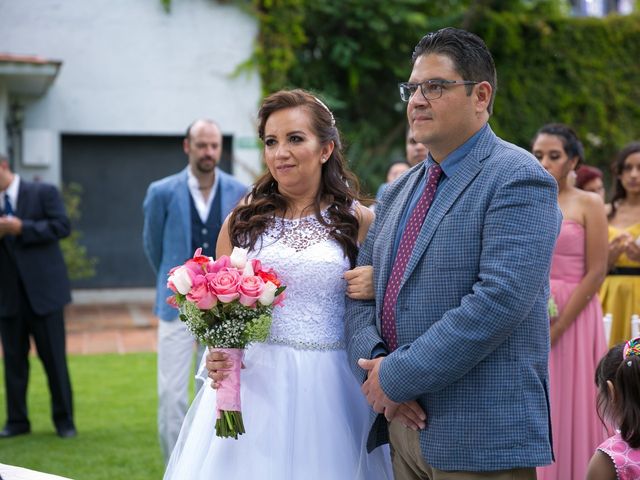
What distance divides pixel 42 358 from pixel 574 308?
449 cm

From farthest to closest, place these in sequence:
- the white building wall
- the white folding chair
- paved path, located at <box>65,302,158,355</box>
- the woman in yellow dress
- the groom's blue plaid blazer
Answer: the white building wall < paved path, located at <box>65,302,158,355</box> < the woman in yellow dress < the white folding chair < the groom's blue plaid blazer

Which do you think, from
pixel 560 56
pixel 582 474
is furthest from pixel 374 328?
pixel 560 56

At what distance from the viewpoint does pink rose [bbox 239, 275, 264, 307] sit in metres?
3.31

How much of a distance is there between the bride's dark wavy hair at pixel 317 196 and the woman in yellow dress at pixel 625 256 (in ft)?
8.69

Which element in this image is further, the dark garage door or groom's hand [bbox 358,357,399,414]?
the dark garage door

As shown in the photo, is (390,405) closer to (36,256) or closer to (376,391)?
(376,391)

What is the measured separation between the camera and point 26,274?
7.13 meters

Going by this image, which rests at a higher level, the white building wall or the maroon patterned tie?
the white building wall

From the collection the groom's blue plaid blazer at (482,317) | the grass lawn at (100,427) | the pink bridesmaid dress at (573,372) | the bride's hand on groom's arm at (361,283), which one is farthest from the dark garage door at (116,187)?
the groom's blue plaid blazer at (482,317)

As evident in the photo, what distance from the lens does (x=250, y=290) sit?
3.30 metres

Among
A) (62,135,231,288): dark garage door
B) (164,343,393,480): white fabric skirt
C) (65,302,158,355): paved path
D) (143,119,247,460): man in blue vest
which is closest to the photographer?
(164,343,393,480): white fabric skirt

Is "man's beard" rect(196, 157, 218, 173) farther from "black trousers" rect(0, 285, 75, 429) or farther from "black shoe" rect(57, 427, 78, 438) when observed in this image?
"black shoe" rect(57, 427, 78, 438)

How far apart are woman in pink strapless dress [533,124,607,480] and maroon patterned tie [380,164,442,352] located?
1.98m

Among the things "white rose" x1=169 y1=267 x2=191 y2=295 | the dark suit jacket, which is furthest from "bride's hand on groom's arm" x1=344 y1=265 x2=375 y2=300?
the dark suit jacket
